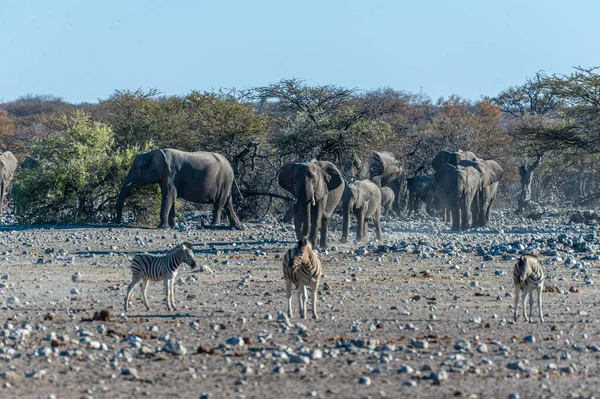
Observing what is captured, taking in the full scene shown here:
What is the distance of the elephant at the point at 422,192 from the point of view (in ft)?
143

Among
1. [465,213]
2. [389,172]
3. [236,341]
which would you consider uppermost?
[389,172]

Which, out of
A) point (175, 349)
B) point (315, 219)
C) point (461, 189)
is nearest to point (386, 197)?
point (461, 189)

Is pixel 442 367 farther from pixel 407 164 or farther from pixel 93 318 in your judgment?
pixel 407 164

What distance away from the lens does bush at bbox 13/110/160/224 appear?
31609mm

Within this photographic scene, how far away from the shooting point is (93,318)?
13133 mm

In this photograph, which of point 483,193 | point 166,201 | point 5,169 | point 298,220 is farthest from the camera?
point 5,169

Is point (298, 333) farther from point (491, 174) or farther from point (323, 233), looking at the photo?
point (491, 174)

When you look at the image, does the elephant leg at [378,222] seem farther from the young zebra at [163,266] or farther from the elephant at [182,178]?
the young zebra at [163,266]

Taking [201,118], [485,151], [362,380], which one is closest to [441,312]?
[362,380]

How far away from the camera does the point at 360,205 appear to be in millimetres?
26969

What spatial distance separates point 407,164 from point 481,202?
34.9ft

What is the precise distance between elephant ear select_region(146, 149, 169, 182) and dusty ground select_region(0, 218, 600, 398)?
8948 mm

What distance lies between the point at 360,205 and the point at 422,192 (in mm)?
17292

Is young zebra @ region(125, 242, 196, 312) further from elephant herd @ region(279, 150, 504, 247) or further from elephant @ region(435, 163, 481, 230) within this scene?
elephant @ region(435, 163, 481, 230)
